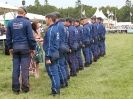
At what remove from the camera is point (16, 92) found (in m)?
11.5

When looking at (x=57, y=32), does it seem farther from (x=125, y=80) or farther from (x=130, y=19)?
(x=130, y=19)

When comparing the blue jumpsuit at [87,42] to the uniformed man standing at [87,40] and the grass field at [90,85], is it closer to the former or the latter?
the uniformed man standing at [87,40]

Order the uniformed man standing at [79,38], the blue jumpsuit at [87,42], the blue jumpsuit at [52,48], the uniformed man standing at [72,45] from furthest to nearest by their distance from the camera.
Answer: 1. the blue jumpsuit at [87,42]
2. the uniformed man standing at [79,38]
3. the uniformed man standing at [72,45]
4. the blue jumpsuit at [52,48]

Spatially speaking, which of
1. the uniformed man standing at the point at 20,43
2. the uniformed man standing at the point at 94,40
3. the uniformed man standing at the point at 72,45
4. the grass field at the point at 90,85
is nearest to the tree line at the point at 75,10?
the uniformed man standing at the point at 94,40

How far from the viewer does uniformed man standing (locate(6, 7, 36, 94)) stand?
1138cm

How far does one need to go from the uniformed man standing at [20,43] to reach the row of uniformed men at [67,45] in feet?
2.18

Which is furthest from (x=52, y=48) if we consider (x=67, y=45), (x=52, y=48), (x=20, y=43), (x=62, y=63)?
(x=67, y=45)

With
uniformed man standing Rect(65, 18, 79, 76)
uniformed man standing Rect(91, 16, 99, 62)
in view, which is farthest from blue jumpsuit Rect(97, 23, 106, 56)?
uniformed man standing Rect(65, 18, 79, 76)

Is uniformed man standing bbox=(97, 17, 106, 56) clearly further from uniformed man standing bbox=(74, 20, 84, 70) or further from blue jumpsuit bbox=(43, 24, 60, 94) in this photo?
blue jumpsuit bbox=(43, 24, 60, 94)

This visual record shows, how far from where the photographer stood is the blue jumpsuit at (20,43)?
448 inches

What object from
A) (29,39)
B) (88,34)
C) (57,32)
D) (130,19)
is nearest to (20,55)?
(29,39)

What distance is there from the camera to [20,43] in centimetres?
1141

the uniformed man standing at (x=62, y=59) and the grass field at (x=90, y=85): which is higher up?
the uniformed man standing at (x=62, y=59)

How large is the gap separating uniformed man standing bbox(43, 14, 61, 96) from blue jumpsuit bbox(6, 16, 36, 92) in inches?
26.7
